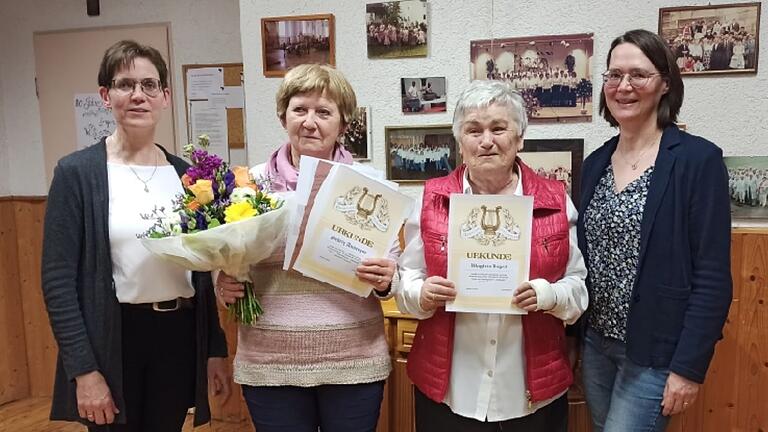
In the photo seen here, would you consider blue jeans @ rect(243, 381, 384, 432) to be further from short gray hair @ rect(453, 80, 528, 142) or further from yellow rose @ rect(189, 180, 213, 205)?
short gray hair @ rect(453, 80, 528, 142)

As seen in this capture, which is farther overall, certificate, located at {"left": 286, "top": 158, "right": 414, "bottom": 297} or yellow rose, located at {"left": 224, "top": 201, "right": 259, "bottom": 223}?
certificate, located at {"left": 286, "top": 158, "right": 414, "bottom": 297}

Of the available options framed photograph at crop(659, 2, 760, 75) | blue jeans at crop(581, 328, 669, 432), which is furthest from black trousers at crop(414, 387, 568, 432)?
framed photograph at crop(659, 2, 760, 75)

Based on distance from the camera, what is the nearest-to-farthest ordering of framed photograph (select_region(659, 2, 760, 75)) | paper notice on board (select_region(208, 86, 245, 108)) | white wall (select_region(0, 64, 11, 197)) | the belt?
the belt → framed photograph (select_region(659, 2, 760, 75)) → paper notice on board (select_region(208, 86, 245, 108)) → white wall (select_region(0, 64, 11, 197))

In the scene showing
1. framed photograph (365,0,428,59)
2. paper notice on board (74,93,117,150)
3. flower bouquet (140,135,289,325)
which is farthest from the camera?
paper notice on board (74,93,117,150)

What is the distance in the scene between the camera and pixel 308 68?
1421 mm

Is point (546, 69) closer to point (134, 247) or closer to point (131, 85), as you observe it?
point (131, 85)

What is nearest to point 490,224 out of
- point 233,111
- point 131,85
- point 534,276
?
point 534,276

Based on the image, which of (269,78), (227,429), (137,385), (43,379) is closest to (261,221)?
(137,385)

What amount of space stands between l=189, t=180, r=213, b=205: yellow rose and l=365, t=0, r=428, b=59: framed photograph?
128 cm

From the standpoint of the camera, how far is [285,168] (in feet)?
4.74

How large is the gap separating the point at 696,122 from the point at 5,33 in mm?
3527

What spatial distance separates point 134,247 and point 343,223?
0.53 m

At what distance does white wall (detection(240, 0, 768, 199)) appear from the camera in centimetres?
207

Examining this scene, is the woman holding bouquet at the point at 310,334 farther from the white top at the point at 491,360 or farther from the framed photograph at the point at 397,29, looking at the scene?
the framed photograph at the point at 397,29
